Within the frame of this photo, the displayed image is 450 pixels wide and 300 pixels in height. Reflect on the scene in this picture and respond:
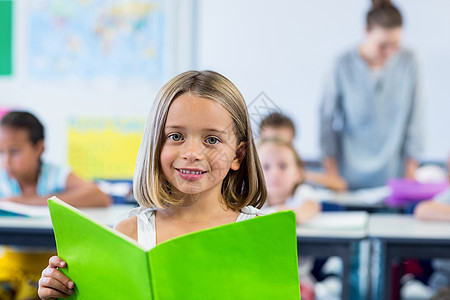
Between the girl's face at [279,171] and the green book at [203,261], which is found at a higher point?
the green book at [203,261]

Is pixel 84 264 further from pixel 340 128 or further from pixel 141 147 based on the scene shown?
pixel 340 128

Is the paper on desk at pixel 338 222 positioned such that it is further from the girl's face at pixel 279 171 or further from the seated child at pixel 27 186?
the seated child at pixel 27 186

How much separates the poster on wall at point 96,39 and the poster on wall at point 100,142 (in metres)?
0.34

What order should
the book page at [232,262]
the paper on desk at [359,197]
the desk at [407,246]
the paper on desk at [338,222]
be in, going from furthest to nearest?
the paper on desk at [359,197] < the paper on desk at [338,222] < the desk at [407,246] < the book page at [232,262]

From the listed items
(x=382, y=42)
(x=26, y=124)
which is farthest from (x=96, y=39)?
(x=26, y=124)

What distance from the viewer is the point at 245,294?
0.79 m

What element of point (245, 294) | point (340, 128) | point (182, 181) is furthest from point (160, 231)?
point (340, 128)

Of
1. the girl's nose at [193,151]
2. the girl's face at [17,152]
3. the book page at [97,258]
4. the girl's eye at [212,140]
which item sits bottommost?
the girl's face at [17,152]

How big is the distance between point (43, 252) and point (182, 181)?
60.1 inches

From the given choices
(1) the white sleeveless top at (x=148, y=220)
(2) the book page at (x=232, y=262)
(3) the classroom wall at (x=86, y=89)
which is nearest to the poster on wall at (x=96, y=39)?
(3) the classroom wall at (x=86, y=89)

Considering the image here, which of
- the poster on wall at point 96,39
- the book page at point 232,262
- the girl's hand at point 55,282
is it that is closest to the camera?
the book page at point 232,262

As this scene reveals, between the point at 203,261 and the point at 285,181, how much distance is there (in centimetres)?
165

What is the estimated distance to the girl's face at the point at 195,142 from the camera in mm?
899

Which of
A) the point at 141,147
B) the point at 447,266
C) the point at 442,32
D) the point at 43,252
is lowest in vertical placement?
the point at 447,266
